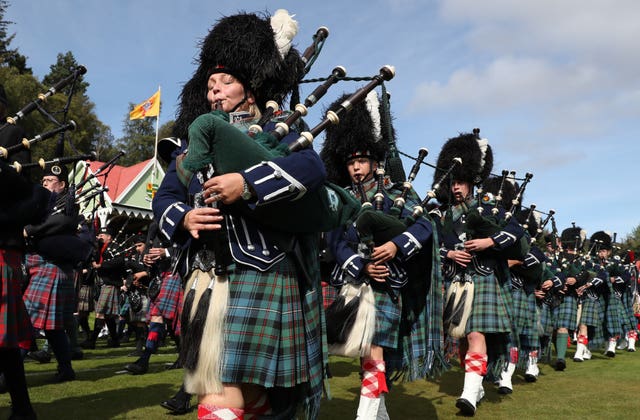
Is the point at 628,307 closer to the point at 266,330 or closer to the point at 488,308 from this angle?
the point at 488,308

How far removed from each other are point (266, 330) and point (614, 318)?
1231 cm

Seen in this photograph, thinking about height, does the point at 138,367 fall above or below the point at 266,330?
below

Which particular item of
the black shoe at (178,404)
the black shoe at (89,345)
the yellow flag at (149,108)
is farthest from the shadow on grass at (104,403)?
the yellow flag at (149,108)

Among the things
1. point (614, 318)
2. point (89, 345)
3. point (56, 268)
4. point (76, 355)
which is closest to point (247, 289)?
point (56, 268)

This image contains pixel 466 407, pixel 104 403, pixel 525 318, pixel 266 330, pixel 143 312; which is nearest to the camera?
pixel 266 330

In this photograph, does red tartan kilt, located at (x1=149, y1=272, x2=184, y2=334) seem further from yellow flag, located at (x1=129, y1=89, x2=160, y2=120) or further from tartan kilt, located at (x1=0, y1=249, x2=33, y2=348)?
yellow flag, located at (x1=129, y1=89, x2=160, y2=120)

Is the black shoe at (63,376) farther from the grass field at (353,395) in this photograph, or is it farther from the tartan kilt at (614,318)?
the tartan kilt at (614,318)

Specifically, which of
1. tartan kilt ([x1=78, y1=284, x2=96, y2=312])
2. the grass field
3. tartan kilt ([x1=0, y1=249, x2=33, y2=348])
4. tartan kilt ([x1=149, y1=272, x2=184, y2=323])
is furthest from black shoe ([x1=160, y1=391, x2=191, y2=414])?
tartan kilt ([x1=78, y1=284, x2=96, y2=312])

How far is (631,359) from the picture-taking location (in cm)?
1153

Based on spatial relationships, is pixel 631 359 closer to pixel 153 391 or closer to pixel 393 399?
pixel 393 399

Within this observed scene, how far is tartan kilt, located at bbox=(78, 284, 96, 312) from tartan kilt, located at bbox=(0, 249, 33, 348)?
22.9 feet

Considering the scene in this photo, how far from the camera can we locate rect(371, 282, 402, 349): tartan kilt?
444 cm

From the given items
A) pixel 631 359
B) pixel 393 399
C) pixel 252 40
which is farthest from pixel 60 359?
pixel 631 359

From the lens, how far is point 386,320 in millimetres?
4477
